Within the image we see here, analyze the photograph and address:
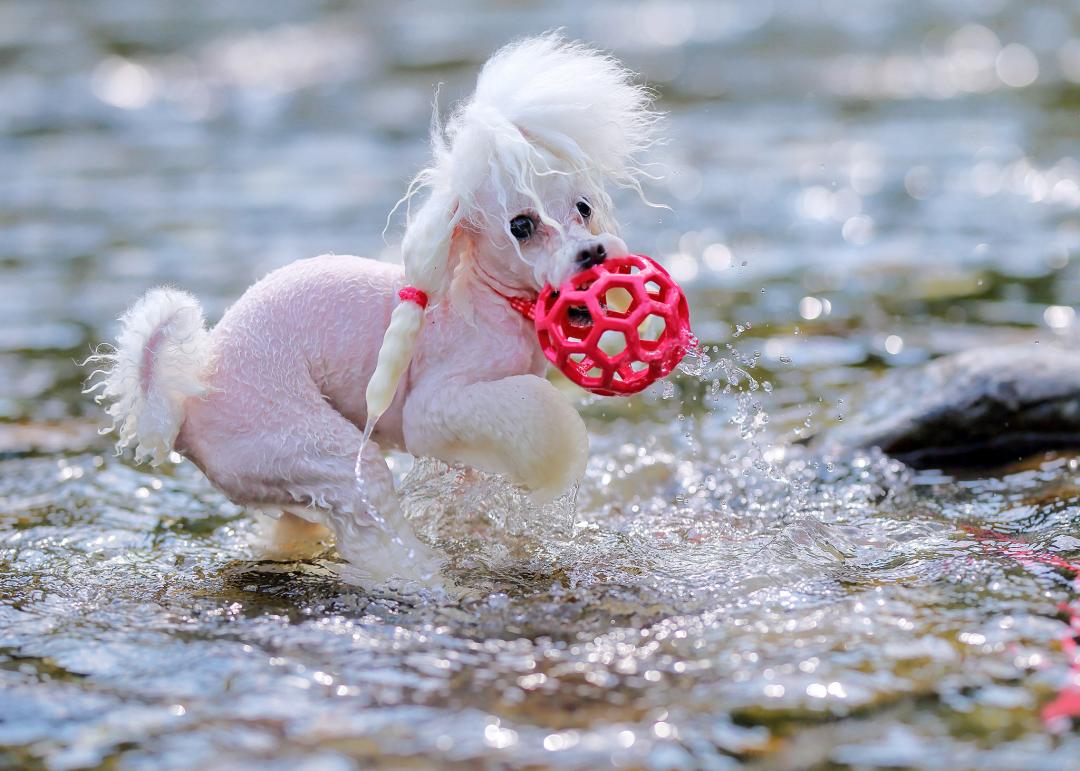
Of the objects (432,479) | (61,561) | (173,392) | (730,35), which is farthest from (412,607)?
(730,35)

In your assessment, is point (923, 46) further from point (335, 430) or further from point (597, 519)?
point (335, 430)

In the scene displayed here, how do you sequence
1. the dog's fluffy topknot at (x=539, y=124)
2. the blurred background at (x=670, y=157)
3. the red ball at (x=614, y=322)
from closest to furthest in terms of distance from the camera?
the red ball at (x=614, y=322) < the dog's fluffy topknot at (x=539, y=124) < the blurred background at (x=670, y=157)

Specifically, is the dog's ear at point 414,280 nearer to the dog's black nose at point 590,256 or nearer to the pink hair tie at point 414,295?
the pink hair tie at point 414,295

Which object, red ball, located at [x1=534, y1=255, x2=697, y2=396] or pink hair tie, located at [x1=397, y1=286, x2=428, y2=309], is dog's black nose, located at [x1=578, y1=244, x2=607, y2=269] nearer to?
red ball, located at [x1=534, y1=255, x2=697, y2=396]

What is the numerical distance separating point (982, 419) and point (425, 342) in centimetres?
254

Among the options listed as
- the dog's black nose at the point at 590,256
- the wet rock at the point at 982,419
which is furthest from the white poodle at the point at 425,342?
the wet rock at the point at 982,419

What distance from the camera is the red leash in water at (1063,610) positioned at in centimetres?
296

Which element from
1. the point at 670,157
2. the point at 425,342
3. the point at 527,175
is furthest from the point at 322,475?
the point at 670,157

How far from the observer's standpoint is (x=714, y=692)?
3.14m

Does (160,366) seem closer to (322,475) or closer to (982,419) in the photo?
(322,475)

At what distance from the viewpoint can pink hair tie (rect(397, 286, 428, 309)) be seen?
12.0ft

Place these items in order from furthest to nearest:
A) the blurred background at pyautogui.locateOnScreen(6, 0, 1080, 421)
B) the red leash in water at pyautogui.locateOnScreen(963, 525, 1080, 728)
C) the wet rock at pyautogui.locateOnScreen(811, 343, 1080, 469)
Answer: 1. the blurred background at pyautogui.locateOnScreen(6, 0, 1080, 421)
2. the wet rock at pyautogui.locateOnScreen(811, 343, 1080, 469)
3. the red leash in water at pyautogui.locateOnScreen(963, 525, 1080, 728)

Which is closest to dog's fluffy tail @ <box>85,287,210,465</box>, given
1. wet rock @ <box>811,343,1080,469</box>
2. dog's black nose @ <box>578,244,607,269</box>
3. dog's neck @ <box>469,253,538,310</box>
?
dog's neck @ <box>469,253,538,310</box>

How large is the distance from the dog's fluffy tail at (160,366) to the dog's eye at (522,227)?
0.97 meters
